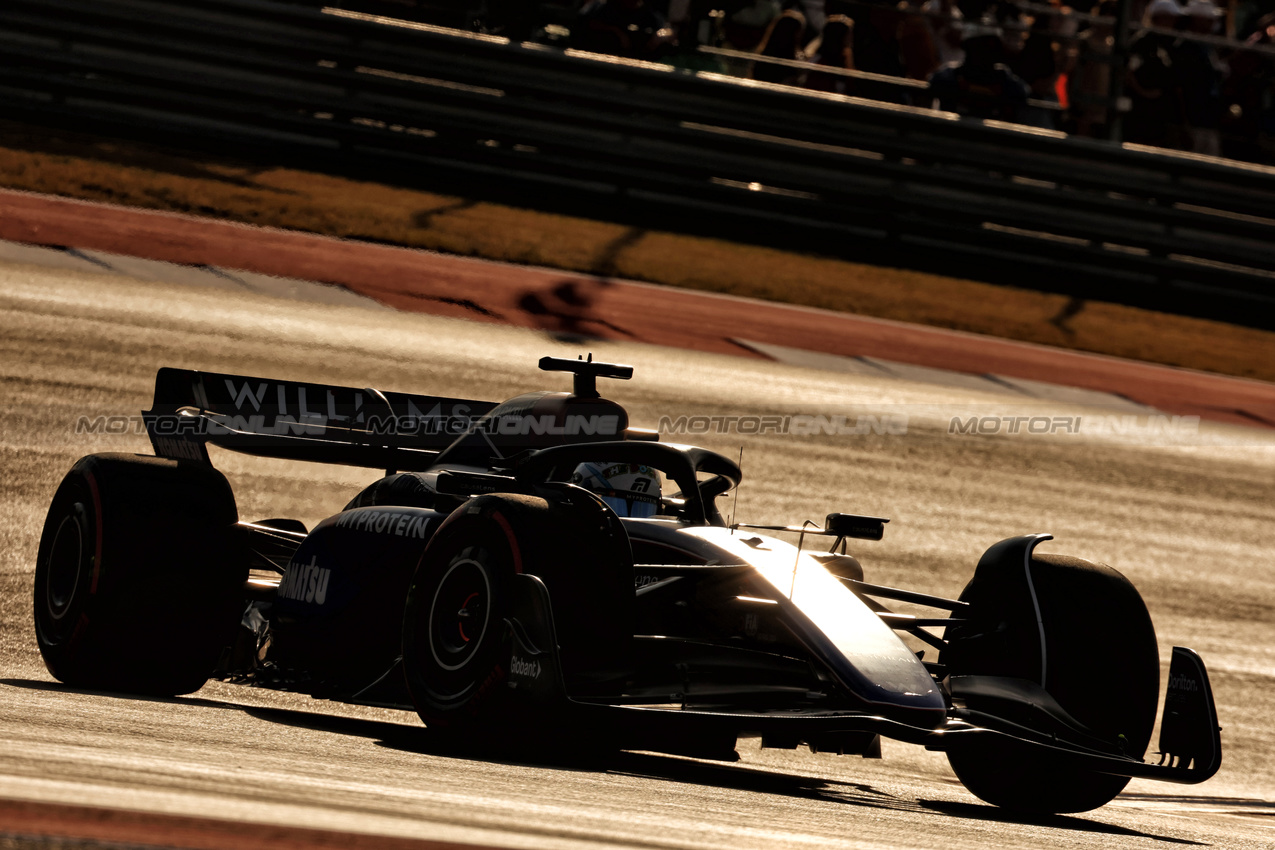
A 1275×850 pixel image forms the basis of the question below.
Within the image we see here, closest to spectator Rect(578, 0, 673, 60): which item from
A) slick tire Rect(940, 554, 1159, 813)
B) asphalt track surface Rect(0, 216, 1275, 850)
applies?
asphalt track surface Rect(0, 216, 1275, 850)

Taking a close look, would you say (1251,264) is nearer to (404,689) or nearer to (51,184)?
(51,184)

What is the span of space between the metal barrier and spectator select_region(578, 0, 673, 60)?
221 mm

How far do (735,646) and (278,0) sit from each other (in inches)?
478

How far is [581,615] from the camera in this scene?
4.86 metres

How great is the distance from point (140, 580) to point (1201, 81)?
493 inches

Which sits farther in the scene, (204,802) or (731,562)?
(731,562)

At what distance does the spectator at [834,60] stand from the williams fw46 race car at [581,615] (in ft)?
31.2

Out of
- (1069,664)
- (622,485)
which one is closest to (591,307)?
(622,485)

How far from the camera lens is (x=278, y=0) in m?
15.6

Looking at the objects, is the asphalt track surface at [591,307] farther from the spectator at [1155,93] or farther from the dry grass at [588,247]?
the spectator at [1155,93]

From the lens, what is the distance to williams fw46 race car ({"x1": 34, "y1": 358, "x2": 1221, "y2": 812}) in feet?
15.6

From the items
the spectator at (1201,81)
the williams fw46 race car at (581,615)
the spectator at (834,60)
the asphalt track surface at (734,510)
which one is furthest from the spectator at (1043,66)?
the williams fw46 race car at (581,615)

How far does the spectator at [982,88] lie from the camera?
50.2ft

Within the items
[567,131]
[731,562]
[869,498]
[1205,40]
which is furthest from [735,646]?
[1205,40]
